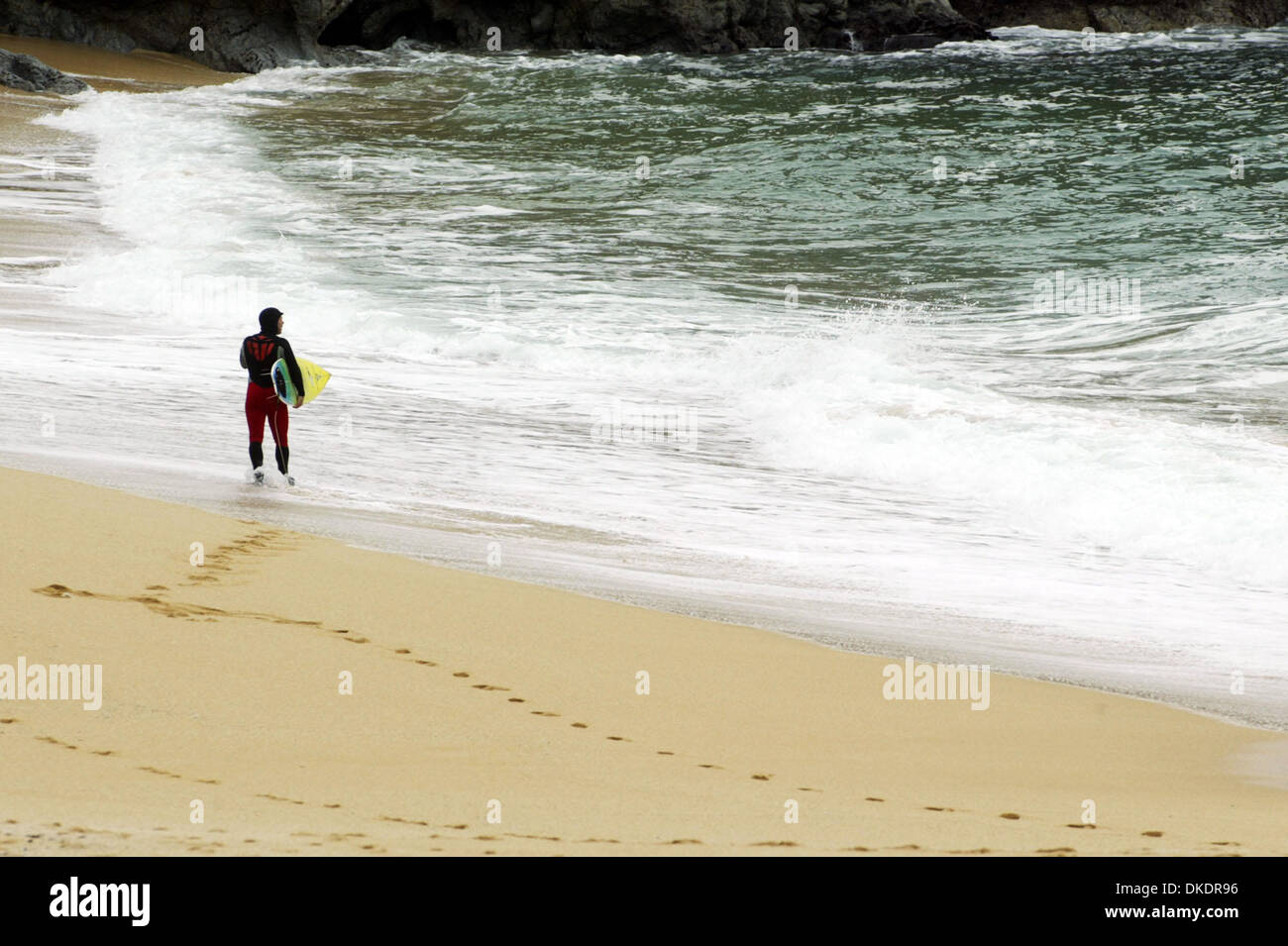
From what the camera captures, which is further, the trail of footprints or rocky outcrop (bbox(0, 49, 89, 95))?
rocky outcrop (bbox(0, 49, 89, 95))

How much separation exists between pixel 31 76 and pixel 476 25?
15.8m

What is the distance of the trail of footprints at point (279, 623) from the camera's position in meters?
3.70

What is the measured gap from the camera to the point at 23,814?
3418mm

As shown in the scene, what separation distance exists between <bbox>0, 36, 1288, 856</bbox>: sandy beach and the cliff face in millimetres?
35510

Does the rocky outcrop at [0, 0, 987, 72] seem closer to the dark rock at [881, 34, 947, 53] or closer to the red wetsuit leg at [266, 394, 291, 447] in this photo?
the dark rock at [881, 34, 947, 53]

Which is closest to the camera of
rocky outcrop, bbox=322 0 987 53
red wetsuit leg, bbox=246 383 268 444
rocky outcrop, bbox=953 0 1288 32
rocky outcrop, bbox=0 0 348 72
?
red wetsuit leg, bbox=246 383 268 444

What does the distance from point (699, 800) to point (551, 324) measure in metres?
9.86

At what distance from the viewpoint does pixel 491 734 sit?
458 cm

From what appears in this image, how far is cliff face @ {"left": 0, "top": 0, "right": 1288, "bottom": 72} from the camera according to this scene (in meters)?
38.0
